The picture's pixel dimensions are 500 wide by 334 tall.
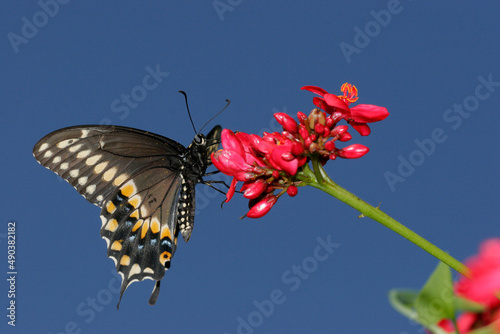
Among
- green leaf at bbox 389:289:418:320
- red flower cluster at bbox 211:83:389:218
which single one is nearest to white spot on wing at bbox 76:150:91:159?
red flower cluster at bbox 211:83:389:218

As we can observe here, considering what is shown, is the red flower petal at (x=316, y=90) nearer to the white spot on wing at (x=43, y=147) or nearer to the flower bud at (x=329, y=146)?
the flower bud at (x=329, y=146)

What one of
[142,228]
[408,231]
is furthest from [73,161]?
[408,231]

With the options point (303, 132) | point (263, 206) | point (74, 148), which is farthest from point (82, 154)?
point (303, 132)

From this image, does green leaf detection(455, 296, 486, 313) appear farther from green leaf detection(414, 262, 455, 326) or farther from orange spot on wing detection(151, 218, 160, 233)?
orange spot on wing detection(151, 218, 160, 233)

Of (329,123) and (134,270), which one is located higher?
(329,123)

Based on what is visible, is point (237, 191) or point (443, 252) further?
point (237, 191)

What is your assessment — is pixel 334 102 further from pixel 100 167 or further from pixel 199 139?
pixel 100 167

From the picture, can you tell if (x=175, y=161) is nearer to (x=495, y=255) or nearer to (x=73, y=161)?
(x=73, y=161)
